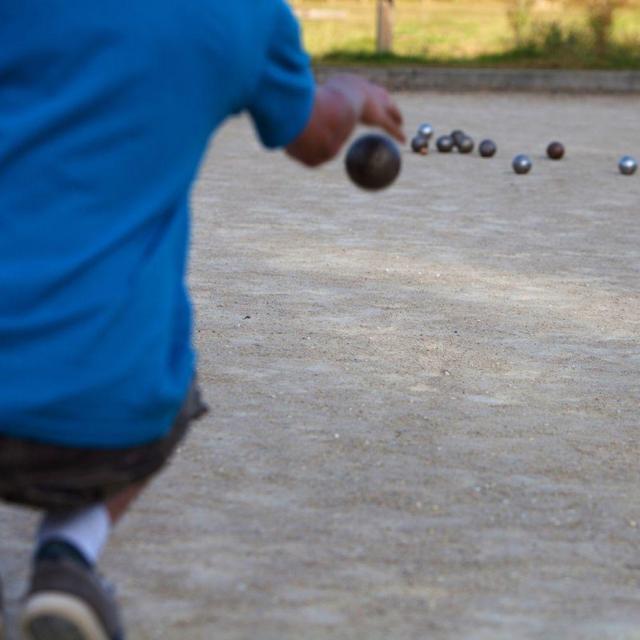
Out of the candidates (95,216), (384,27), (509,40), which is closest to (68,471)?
(95,216)

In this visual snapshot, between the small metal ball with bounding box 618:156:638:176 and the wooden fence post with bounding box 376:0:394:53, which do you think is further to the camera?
the wooden fence post with bounding box 376:0:394:53

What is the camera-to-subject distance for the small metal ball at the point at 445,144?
13.6 meters

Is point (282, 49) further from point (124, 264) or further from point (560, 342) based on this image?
point (560, 342)

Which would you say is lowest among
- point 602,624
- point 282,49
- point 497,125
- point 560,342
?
point 497,125

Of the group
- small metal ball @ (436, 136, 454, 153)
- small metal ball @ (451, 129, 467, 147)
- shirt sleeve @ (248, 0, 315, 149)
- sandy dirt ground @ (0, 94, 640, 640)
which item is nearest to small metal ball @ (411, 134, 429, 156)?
small metal ball @ (436, 136, 454, 153)

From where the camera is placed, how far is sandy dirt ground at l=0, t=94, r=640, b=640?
11.4 feet

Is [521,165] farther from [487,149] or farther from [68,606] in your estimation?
[68,606]

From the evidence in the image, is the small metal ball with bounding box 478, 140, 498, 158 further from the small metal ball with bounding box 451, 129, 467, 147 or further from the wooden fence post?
the wooden fence post

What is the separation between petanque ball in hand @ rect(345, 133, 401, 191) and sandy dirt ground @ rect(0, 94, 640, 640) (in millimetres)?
903

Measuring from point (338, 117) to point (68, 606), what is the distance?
0.96 metres

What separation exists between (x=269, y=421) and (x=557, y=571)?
1.45 meters

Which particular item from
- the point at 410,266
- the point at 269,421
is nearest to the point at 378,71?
the point at 410,266

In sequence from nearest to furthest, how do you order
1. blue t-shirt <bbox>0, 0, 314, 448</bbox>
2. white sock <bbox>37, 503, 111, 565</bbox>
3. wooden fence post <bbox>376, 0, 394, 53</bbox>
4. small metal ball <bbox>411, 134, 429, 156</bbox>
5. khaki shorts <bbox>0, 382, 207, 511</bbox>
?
blue t-shirt <bbox>0, 0, 314, 448</bbox> → khaki shorts <bbox>0, 382, 207, 511</bbox> → white sock <bbox>37, 503, 111, 565</bbox> → small metal ball <bbox>411, 134, 429, 156</bbox> → wooden fence post <bbox>376, 0, 394, 53</bbox>

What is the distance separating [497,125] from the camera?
1628 cm
